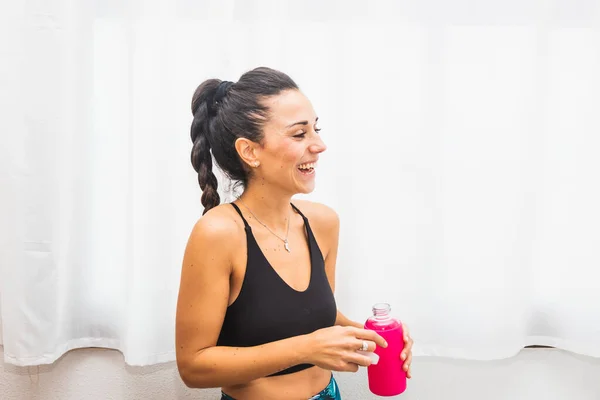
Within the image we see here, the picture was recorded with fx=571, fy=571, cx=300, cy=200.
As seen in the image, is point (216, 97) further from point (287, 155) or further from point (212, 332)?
point (212, 332)

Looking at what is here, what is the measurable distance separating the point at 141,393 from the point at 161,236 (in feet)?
1.32

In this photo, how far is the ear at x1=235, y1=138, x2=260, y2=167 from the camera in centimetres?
101

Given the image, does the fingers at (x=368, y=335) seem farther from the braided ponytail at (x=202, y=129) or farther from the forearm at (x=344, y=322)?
the braided ponytail at (x=202, y=129)

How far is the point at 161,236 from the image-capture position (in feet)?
4.18

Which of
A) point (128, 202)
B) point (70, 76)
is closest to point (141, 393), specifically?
point (128, 202)

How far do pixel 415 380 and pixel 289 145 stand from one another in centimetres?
73

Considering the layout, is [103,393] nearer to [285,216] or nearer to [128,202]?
[128,202]

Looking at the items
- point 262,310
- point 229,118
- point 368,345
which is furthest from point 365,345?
point 229,118

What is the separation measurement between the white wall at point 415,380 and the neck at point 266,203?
0.51 m

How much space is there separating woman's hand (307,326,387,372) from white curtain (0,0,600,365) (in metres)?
0.39

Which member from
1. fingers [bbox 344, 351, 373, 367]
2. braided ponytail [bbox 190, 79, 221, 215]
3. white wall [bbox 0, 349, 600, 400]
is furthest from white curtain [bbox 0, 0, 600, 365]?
fingers [bbox 344, 351, 373, 367]

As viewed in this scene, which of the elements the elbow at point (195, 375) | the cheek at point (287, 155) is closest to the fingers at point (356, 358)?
the elbow at point (195, 375)

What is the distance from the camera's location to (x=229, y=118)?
102 centimetres

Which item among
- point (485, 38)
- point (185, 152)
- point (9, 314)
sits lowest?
point (9, 314)
